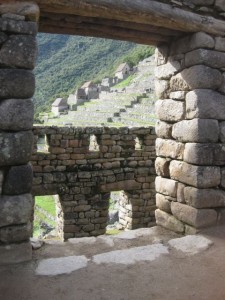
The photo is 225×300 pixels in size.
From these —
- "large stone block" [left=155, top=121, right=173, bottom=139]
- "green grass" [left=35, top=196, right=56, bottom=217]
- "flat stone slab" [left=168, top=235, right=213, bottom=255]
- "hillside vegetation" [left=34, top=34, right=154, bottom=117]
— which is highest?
"hillside vegetation" [left=34, top=34, right=154, bottom=117]

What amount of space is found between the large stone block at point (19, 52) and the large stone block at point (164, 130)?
1993mm

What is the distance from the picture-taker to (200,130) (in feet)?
13.0

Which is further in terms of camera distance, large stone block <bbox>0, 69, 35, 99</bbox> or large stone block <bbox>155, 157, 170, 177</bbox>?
large stone block <bbox>155, 157, 170, 177</bbox>

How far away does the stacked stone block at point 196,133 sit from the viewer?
3977 mm

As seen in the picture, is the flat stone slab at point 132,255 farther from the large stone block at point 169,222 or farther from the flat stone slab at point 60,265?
the large stone block at point 169,222

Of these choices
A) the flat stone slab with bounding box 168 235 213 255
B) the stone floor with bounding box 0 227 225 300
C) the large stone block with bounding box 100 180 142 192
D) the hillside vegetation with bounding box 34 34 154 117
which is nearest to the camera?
the stone floor with bounding box 0 227 225 300

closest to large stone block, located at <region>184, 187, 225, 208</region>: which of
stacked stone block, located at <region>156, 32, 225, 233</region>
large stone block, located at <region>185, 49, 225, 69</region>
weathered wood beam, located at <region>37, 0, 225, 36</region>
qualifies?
stacked stone block, located at <region>156, 32, 225, 233</region>

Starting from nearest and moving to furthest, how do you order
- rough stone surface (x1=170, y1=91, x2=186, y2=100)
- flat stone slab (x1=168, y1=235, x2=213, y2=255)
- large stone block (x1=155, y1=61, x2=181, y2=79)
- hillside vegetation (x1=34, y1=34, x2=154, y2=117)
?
flat stone slab (x1=168, y1=235, x2=213, y2=255)
rough stone surface (x1=170, y1=91, x2=186, y2=100)
large stone block (x1=155, y1=61, x2=181, y2=79)
hillside vegetation (x1=34, y1=34, x2=154, y2=117)

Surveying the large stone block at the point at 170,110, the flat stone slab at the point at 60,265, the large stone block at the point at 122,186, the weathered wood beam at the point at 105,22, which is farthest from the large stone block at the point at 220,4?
the large stone block at the point at 122,186

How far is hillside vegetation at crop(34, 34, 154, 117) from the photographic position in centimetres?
7375

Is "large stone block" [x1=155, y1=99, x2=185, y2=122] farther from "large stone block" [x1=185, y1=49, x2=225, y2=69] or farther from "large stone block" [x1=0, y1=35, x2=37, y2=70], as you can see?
"large stone block" [x1=0, y1=35, x2=37, y2=70]

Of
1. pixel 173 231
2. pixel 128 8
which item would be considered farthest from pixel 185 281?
pixel 128 8

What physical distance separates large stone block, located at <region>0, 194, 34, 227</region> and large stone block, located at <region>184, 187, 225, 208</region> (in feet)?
6.04

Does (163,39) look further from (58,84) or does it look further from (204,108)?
(58,84)
